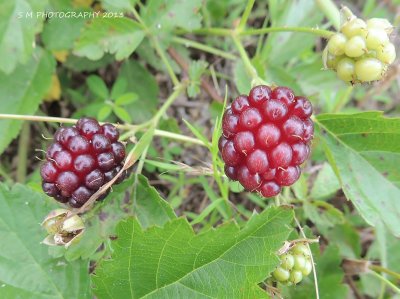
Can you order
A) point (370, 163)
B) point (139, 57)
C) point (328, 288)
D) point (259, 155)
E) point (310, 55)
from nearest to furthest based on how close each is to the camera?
1. point (259, 155)
2. point (370, 163)
3. point (328, 288)
4. point (139, 57)
5. point (310, 55)

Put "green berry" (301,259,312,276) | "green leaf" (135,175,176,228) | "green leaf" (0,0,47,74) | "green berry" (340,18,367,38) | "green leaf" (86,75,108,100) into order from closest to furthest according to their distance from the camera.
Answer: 1. "green berry" (340,18,367,38)
2. "green berry" (301,259,312,276)
3. "green leaf" (135,175,176,228)
4. "green leaf" (0,0,47,74)
5. "green leaf" (86,75,108,100)

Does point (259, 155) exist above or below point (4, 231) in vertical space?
above

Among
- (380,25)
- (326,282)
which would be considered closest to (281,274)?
(326,282)

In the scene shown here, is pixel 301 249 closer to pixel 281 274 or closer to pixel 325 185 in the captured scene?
pixel 281 274

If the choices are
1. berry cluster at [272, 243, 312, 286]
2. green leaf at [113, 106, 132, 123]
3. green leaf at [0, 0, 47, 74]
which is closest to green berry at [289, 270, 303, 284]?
berry cluster at [272, 243, 312, 286]

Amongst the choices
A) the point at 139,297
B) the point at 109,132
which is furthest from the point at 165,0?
the point at 139,297

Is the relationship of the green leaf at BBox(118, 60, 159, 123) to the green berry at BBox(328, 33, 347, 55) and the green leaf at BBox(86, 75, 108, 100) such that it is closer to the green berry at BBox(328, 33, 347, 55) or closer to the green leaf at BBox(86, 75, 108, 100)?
the green leaf at BBox(86, 75, 108, 100)

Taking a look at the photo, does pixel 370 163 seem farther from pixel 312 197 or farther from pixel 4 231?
pixel 4 231
